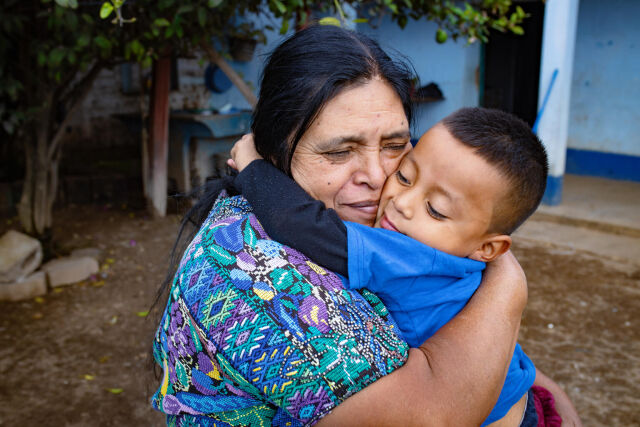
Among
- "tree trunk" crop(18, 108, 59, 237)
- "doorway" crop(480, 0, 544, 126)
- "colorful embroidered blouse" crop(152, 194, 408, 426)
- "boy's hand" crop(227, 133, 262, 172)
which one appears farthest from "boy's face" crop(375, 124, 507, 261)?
"doorway" crop(480, 0, 544, 126)

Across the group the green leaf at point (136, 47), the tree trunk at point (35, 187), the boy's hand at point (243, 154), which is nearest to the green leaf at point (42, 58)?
the green leaf at point (136, 47)

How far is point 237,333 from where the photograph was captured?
120 centimetres

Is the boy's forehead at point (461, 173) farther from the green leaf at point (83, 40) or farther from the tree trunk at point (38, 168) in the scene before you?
the tree trunk at point (38, 168)

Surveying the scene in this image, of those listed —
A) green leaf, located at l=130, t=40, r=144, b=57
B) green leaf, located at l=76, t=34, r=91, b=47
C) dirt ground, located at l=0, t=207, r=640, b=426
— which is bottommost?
dirt ground, located at l=0, t=207, r=640, b=426

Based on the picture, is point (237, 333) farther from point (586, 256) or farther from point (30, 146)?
point (586, 256)

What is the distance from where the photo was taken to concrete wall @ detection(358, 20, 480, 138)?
31.1 ft

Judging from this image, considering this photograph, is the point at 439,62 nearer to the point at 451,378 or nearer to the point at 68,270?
the point at 68,270

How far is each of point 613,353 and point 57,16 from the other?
4.85m

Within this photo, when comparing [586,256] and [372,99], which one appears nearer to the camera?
[372,99]

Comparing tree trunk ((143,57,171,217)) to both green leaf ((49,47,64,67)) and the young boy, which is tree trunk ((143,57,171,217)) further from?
the young boy

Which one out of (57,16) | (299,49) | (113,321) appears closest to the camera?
(299,49)

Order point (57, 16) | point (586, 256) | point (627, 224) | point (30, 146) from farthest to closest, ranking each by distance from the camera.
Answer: point (627, 224), point (586, 256), point (30, 146), point (57, 16)

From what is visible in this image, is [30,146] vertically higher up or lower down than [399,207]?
lower down

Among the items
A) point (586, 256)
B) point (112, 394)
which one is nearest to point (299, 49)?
point (112, 394)
